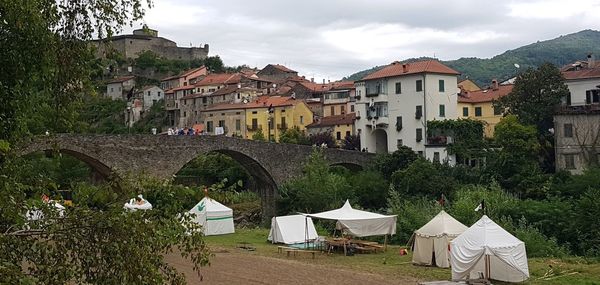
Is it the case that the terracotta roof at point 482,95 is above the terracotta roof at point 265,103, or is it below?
below

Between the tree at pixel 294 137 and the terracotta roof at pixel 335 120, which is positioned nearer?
the tree at pixel 294 137

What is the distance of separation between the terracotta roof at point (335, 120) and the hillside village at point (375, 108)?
6 cm

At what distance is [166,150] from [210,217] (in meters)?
8.05

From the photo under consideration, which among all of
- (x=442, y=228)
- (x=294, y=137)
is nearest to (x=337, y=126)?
(x=294, y=137)

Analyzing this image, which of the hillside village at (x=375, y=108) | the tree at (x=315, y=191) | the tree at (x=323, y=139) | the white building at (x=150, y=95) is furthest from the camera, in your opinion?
the white building at (x=150, y=95)

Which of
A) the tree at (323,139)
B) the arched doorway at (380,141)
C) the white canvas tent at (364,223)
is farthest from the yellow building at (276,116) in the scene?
the white canvas tent at (364,223)

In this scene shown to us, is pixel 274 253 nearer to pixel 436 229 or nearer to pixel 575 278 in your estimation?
pixel 436 229

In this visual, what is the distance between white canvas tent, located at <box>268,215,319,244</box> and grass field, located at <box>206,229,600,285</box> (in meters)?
0.93

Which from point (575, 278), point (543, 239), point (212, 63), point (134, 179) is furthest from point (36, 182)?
point (212, 63)

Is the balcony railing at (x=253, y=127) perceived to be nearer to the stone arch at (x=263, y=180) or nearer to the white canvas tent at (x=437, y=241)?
the stone arch at (x=263, y=180)

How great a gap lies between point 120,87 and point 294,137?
38730 mm

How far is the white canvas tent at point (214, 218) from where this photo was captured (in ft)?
108

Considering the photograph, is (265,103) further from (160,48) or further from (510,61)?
(510,61)

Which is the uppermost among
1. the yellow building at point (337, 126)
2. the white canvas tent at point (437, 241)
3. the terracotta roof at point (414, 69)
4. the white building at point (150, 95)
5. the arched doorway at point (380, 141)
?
the white building at point (150, 95)
